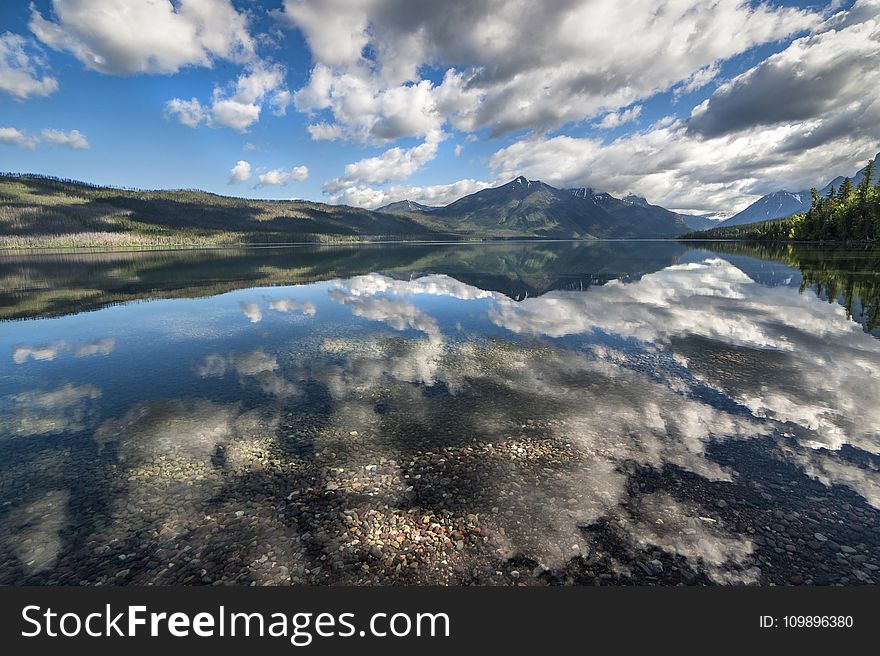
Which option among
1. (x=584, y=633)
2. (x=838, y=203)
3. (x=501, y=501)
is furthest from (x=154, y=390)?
(x=838, y=203)

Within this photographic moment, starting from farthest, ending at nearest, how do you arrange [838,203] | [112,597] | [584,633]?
[838,203] < [112,597] < [584,633]

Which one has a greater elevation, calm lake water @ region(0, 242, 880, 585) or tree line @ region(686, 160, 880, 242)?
tree line @ region(686, 160, 880, 242)

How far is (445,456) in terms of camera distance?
1766 centimetres

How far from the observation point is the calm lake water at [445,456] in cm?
1202

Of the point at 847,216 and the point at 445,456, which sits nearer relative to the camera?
the point at 445,456

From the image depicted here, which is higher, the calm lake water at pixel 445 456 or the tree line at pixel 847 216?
the tree line at pixel 847 216

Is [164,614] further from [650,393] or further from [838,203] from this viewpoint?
[838,203]

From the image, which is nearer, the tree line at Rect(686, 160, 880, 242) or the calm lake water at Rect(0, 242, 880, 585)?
the calm lake water at Rect(0, 242, 880, 585)

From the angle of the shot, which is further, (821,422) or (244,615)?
(821,422)

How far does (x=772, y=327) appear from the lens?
40.5m

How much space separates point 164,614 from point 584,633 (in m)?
11.2

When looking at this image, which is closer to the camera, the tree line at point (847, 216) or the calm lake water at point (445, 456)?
the calm lake water at point (445, 456)

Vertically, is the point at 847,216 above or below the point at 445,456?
above

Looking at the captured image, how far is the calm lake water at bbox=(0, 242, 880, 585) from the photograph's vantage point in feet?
39.4
